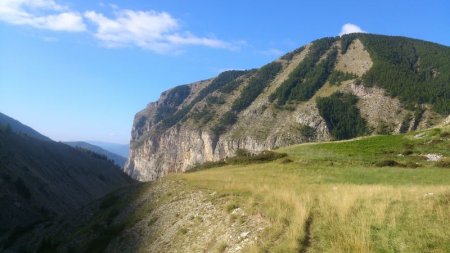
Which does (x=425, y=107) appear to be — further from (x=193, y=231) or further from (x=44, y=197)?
(x=193, y=231)

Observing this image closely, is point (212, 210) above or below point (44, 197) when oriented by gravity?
above

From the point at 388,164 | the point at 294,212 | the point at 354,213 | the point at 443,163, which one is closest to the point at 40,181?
the point at 388,164

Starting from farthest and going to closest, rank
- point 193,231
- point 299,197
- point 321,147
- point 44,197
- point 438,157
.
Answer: point 44,197, point 321,147, point 438,157, point 193,231, point 299,197

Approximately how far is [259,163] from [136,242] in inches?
948

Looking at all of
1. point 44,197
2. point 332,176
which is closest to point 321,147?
point 332,176

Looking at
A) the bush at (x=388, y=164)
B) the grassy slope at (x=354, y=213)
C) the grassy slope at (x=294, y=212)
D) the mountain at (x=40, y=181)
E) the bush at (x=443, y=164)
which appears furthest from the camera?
the mountain at (x=40, y=181)

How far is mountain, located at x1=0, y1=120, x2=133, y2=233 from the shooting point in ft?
287

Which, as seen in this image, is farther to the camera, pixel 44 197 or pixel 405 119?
pixel 405 119

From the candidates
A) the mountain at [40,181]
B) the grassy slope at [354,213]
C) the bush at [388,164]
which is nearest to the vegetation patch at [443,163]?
the bush at [388,164]

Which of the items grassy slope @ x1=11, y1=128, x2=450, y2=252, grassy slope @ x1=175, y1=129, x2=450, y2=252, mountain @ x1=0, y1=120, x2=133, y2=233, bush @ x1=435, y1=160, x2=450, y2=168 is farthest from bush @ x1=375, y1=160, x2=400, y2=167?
mountain @ x1=0, y1=120, x2=133, y2=233

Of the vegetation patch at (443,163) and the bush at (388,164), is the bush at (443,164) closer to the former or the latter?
the vegetation patch at (443,163)

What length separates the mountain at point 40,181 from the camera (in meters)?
87.6

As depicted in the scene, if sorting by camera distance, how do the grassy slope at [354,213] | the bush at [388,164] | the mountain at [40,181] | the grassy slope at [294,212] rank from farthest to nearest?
1. the mountain at [40,181]
2. the bush at [388,164]
3. the grassy slope at [294,212]
4. the grassy slope at [354,213]

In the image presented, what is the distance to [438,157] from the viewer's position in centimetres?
3947
